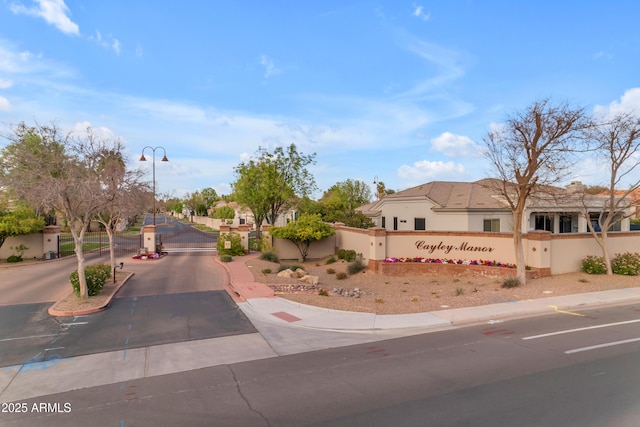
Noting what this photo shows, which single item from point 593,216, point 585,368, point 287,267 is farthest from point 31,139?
point 593,216

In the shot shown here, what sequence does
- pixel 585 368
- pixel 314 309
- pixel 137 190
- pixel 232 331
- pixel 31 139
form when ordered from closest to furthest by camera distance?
pixel 585 368
pixel 232 331
pixel 314 309
pixel 137 190
pixel 31 139

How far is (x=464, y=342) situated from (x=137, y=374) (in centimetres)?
742

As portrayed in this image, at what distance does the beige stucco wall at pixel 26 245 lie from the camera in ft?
78.0

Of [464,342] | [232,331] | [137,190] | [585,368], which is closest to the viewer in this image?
[585,368]

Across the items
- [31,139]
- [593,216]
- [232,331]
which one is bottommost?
[232,331]

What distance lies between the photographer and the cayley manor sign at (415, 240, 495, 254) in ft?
70.2

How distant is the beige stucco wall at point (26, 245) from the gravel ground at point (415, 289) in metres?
13.8

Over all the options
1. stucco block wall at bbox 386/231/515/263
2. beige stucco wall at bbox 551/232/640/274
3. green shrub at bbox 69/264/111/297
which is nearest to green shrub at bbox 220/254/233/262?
green shrub at bbox 69/264/111/297

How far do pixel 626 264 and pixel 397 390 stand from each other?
18.4 metres

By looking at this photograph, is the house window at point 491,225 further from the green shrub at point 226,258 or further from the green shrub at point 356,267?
the green shrub at point 226,258

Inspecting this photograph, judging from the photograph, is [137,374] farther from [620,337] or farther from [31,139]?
[31,139]

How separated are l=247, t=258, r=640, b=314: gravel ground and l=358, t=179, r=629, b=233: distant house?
7.36 m

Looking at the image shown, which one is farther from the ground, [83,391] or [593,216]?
[593,216]

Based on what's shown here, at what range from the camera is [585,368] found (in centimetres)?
759
